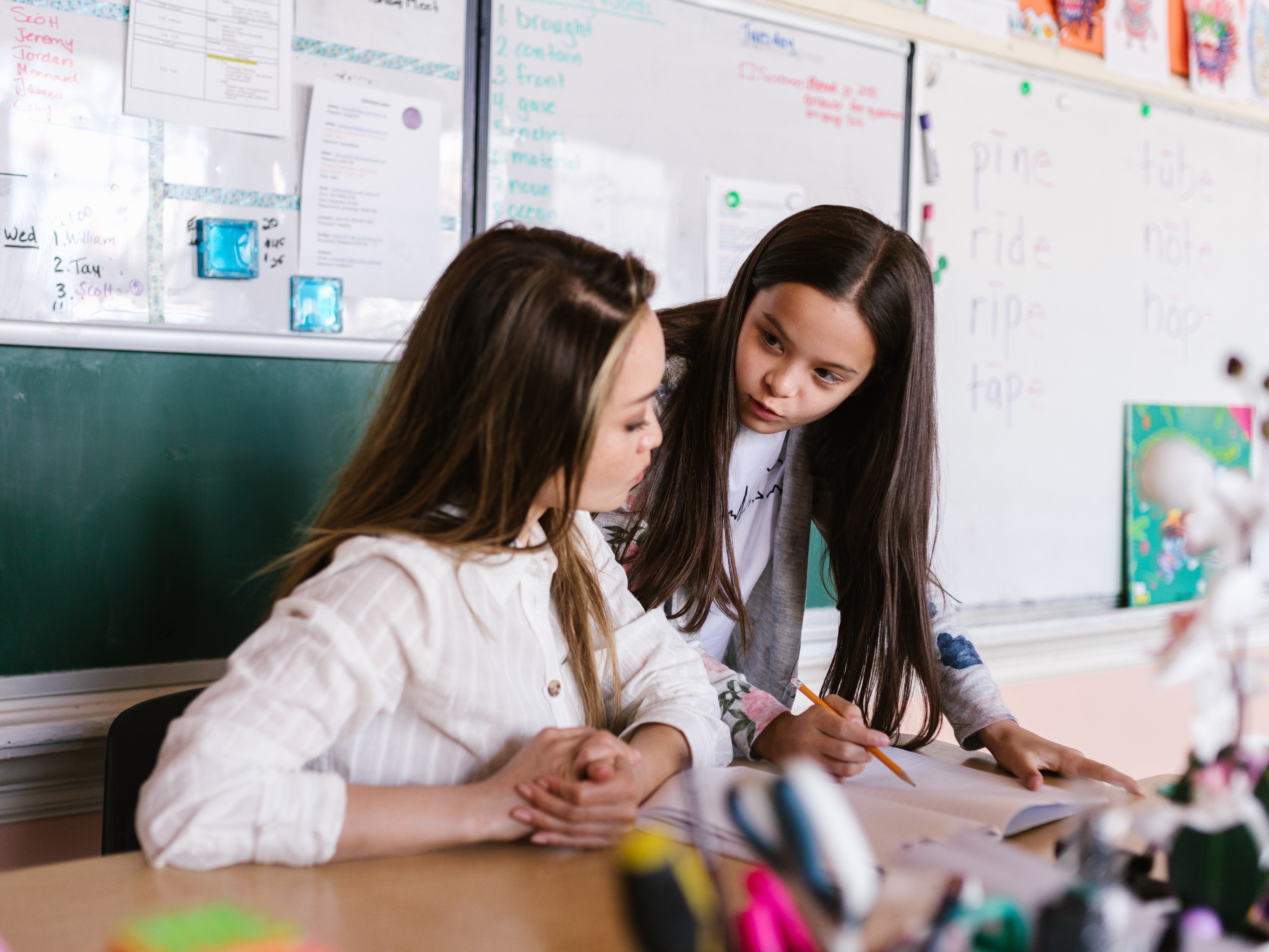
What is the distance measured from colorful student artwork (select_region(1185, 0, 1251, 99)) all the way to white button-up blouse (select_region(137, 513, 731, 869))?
2.33 m

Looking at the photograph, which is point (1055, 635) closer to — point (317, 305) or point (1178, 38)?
point (1178, 38)

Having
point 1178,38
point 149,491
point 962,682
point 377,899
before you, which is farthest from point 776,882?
point 1178,38

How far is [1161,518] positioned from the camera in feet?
8.34

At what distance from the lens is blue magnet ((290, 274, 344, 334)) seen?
1471mm

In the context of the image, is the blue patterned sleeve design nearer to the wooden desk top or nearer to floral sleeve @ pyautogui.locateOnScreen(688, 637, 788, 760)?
floral sleeve @ pyautogui.locateOnScreen(688, 637, 788, 760)

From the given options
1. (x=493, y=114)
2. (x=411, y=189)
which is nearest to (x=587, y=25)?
(x=493, y=114)

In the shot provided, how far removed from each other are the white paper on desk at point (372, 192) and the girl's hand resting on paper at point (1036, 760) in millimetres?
1047

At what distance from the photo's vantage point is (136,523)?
1.38 m

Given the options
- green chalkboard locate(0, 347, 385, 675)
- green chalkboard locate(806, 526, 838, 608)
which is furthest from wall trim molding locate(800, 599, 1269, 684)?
green chalkboard locate(0, 347, 385, 675)

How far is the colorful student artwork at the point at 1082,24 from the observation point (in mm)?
2281

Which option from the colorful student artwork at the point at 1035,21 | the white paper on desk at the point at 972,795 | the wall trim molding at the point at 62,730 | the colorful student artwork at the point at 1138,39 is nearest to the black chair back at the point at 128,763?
the wall trim molding at the point at 62,730

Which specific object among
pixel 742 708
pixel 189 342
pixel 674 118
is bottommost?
pixel 742 708

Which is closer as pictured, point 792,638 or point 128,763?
point 128,763

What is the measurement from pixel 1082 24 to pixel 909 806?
216cm
